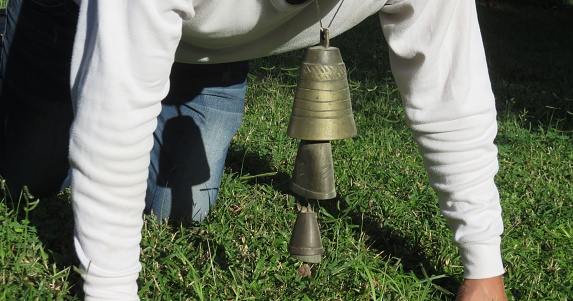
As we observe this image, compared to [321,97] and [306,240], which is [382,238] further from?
[321,97]

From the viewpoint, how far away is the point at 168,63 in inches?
76.7

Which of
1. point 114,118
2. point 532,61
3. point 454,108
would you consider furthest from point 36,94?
point 532,61

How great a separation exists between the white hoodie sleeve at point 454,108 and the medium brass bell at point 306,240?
1.57 feet

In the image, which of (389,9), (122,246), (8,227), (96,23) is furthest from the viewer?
(8,227)

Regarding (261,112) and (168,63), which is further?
(261,112)

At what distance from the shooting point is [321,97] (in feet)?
6.97

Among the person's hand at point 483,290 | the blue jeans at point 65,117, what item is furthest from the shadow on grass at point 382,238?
the blue jeans at point 65,117

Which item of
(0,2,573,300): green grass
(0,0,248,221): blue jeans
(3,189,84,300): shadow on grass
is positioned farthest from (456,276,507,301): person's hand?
(3,189,84,300): shadow on grass

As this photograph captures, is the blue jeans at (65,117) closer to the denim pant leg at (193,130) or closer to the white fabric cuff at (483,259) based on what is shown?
the denim pant leg at (193,130)

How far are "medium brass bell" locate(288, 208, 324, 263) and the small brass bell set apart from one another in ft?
0.88

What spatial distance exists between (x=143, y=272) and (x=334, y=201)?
1.05 m

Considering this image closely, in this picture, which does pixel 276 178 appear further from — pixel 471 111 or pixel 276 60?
pixel 276 60

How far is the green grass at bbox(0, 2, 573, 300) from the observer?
99.0 inches

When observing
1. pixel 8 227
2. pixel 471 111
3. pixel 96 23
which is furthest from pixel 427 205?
pixel 96 23
